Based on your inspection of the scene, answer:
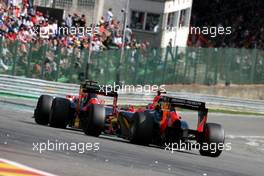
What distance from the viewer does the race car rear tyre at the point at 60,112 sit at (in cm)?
1980

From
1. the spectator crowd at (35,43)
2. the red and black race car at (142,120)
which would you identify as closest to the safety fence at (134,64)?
the spectator crowd at (35,43)

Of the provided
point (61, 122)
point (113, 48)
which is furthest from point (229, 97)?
point (61, 122)

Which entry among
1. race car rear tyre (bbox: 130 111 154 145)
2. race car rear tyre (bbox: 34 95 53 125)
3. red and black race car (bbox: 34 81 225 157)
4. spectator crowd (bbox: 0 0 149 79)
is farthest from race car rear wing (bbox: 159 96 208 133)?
spectator crowd (bbox: 0 0 149 79)

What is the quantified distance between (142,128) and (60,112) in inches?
104

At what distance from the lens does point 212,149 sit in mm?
Result: 18094

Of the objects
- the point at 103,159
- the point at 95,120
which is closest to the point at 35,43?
the point at 95,120

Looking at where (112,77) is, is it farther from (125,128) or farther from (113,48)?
(125,128)

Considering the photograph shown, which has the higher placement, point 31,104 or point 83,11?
point 83,11

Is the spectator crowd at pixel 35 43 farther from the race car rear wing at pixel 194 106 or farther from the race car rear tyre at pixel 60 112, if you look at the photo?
the race car rear wing at pixel 194 106

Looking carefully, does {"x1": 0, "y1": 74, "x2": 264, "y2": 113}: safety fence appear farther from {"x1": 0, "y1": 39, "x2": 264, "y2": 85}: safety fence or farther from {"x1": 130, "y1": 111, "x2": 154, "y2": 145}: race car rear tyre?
{"x1": 130, "y1": 111, "x2": 154, "y2": 145}: race car rear tyre

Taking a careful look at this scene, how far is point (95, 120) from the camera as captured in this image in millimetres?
18562

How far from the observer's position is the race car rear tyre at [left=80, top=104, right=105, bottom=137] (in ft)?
60.7

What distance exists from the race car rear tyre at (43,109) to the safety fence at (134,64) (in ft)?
33.9

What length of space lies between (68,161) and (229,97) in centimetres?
2785
